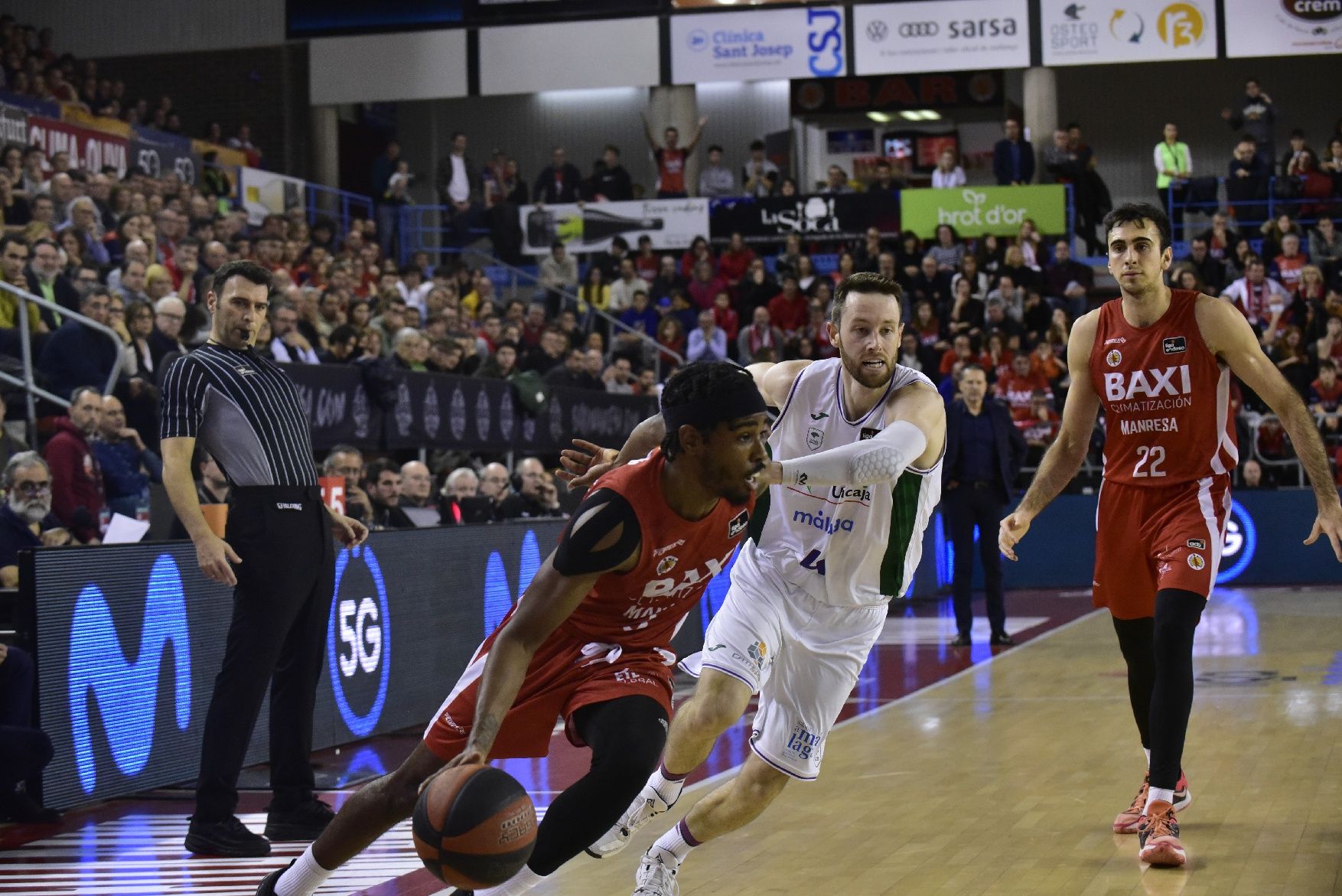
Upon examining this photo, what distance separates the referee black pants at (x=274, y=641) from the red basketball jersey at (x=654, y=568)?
198 centimetres

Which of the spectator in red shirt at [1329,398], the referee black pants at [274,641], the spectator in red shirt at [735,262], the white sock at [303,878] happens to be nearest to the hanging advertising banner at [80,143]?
the spectator in red shirt at [735,262]

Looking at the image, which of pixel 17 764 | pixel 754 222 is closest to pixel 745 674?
pixel 17 764

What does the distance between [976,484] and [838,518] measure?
7946mm

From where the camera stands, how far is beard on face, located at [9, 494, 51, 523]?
7922 mm

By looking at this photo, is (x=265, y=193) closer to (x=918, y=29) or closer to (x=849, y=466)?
(x=918, y=29)

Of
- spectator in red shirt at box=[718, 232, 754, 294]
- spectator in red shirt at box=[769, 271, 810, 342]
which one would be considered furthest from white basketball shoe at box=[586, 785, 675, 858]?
spectator in red shirt at box=[718, 232, 754, 294]

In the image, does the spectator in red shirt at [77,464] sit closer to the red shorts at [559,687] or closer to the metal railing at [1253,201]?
the red shorts at [559,687]

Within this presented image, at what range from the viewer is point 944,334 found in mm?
20859

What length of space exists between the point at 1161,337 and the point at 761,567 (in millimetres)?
1874

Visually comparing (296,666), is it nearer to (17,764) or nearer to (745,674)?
(17,764)

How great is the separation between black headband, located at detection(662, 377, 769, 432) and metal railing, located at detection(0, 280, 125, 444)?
295 inches

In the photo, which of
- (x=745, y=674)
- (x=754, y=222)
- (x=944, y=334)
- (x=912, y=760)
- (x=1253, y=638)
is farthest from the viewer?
(x=754, y=222)

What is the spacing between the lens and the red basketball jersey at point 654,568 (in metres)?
4.18

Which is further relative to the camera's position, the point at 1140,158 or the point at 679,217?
the point at 1140,158
